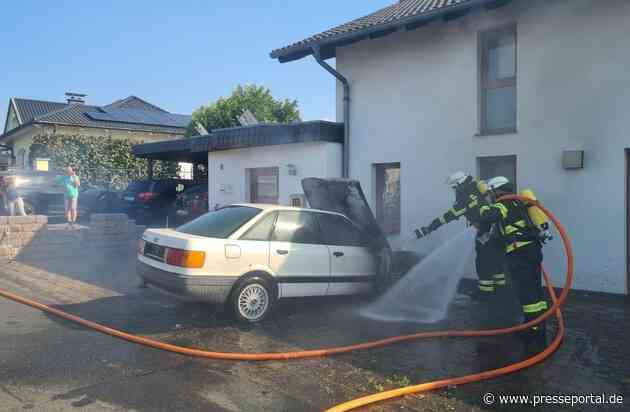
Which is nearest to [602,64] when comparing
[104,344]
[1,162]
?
[104,344]

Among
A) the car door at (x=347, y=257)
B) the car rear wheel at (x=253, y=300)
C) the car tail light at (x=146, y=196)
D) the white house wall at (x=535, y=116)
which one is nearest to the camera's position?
the car rear wheel at (x=253, y=300)

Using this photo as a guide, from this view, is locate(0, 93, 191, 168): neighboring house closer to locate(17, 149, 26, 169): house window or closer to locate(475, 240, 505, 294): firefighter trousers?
locate(17, 149, 26, 169): house window

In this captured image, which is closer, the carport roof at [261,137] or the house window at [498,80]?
the house window at [498,80]

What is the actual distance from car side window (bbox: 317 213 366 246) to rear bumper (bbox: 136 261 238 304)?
1547 mm

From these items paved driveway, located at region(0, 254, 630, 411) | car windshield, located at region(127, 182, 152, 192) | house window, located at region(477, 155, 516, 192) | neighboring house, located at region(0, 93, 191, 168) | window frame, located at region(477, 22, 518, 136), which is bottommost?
paved driveway, located at region(0, 254, 630, 411)

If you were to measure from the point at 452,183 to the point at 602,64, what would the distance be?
9.07 feet

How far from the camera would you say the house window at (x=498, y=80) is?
8914 millimetres

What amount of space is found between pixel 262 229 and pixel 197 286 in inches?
42.7

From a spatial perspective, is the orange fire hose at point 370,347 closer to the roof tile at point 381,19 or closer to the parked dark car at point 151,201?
the roof tile at point 381,19

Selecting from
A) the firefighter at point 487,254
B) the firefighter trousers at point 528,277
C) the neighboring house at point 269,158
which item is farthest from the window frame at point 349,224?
the neighboring house at point 269,158

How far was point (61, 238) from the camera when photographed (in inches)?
457

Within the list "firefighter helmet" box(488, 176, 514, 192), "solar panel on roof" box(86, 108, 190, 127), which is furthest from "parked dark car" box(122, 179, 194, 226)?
"solar panel on roof" box(86, 108, 190, 127)

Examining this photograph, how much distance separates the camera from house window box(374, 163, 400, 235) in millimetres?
10734

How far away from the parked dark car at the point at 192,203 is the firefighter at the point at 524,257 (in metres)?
11.3
